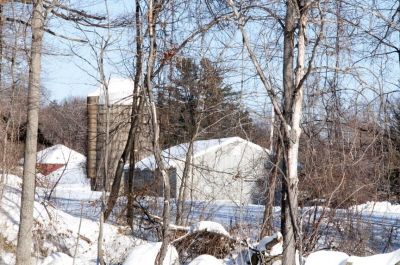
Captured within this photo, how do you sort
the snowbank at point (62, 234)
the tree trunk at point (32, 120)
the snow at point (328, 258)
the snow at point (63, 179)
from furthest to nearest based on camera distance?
the snow at point (63, 179)
the snowbank at point (62, 234)
the tree trunk at point (32, 120)
the snow at point (328, 258)

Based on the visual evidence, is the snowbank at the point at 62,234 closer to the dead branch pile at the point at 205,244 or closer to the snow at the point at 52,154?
the snow at the point at 52,154

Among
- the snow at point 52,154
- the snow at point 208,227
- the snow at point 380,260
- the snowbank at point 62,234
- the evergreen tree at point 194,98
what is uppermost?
the evergreen tree at point 194,98

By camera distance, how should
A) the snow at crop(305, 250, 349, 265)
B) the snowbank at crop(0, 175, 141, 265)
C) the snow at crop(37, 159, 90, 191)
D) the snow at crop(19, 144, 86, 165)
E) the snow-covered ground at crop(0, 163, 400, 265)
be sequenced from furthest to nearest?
1. the snow at crop(37, 159, 90, 191)
2. the snow at crop(19, 144, 86, 165)
3. the snowbank at crop(0, 175, 141, 265)
4. the snow-covered ground at crop(0, 163, 400, 265)
5. the snow at crop(305, 250, 349, 265)

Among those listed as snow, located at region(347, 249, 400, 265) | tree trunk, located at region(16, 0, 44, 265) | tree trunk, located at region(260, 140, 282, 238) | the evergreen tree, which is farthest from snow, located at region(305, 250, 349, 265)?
tree trunk, located at region(16, 0, 44, 265)

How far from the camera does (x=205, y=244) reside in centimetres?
914

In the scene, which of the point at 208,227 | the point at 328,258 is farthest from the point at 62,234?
the point at 328,258

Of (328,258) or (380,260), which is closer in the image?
(380,260)

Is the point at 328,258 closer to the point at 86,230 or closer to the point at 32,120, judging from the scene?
the point at 32,120

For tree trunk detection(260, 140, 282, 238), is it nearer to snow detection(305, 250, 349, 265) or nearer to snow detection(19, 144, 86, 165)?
snow detection(305, 250, 349, 265)

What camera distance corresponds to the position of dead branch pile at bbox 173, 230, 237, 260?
352 inches

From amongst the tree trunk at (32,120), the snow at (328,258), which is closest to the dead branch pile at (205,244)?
the snow at (328,258)

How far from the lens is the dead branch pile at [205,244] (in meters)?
8.95

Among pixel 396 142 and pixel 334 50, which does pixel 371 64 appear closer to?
pixel 396 142

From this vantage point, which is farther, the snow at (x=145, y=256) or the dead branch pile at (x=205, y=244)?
the dead branch pile at (x=205, y=244)
